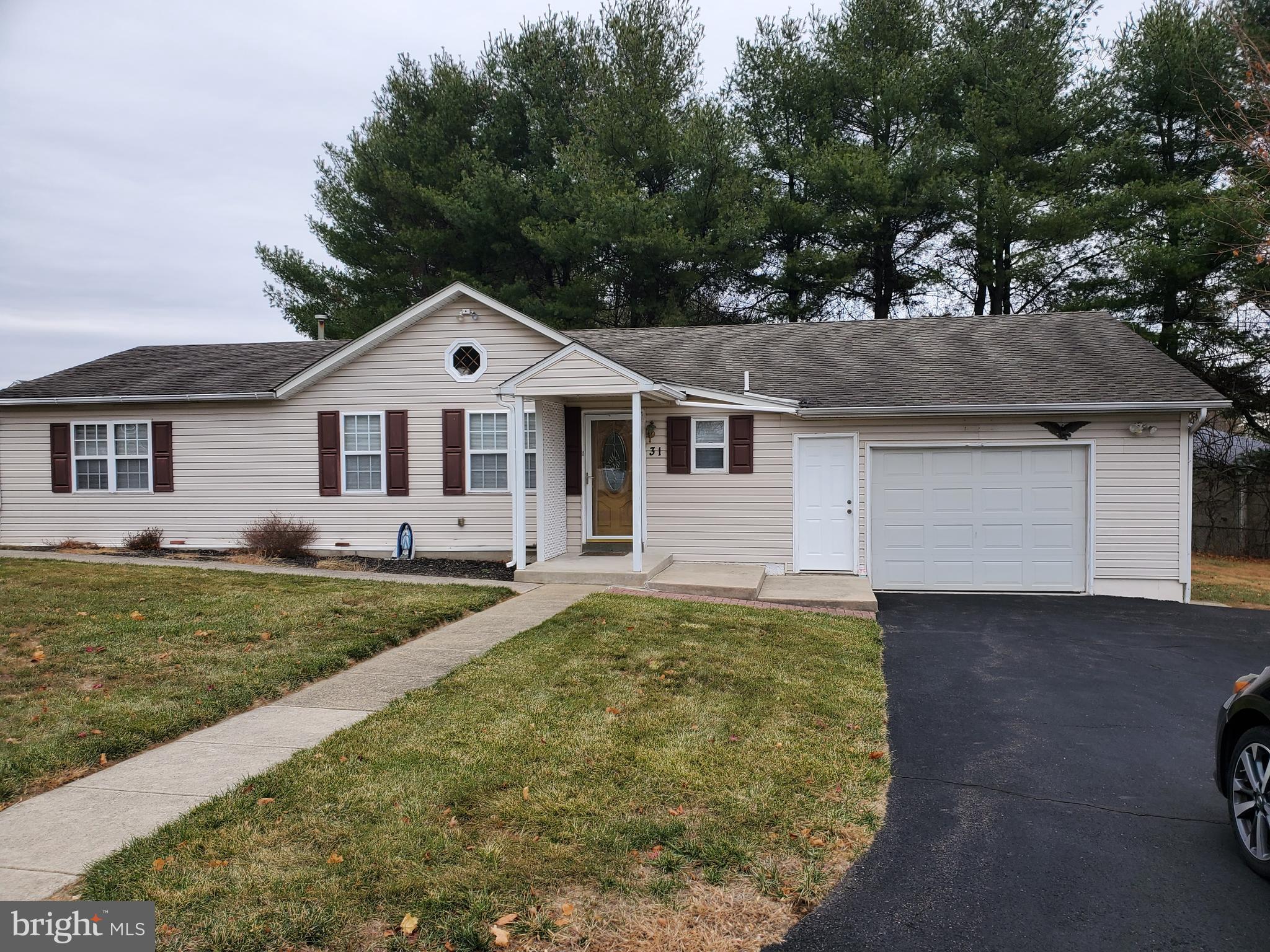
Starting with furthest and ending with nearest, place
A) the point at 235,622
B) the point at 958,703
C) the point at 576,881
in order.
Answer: the point at 235,622
the point at 958,703
the point at 576,881

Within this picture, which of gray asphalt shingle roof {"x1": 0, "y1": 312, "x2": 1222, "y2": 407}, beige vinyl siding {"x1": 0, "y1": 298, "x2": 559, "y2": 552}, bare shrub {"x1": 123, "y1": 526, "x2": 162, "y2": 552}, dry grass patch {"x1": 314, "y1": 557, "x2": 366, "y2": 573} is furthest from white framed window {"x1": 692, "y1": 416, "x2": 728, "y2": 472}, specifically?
bare shrub {"x1": 123, "y1": 526, "x2": 162, "y2": 552}

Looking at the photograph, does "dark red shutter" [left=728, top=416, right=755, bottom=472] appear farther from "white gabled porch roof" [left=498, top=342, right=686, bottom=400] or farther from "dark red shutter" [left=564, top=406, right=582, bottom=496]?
"dark red shutter" [left=564, top=406, right=582, bottom=496]

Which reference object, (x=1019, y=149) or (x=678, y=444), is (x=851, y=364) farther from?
(x=1019, y=149)

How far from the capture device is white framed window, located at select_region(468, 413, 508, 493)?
1313 centimetres

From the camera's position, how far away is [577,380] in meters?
11.0

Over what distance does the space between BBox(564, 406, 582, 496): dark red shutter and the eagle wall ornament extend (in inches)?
281

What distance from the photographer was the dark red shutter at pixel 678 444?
12.7 m

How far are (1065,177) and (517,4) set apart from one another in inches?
651

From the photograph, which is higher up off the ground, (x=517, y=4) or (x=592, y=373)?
(x=517, y=4)

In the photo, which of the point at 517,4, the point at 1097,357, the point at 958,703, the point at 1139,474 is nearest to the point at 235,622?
the point at 958,703

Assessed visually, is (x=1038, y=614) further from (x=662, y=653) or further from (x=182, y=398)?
(x=182, y=398)

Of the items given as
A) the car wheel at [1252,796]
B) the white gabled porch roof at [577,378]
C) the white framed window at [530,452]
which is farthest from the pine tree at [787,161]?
the car wheel at [1252,796]

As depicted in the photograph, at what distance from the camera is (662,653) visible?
7020 mm

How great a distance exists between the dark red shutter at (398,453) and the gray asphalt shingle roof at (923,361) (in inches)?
160
